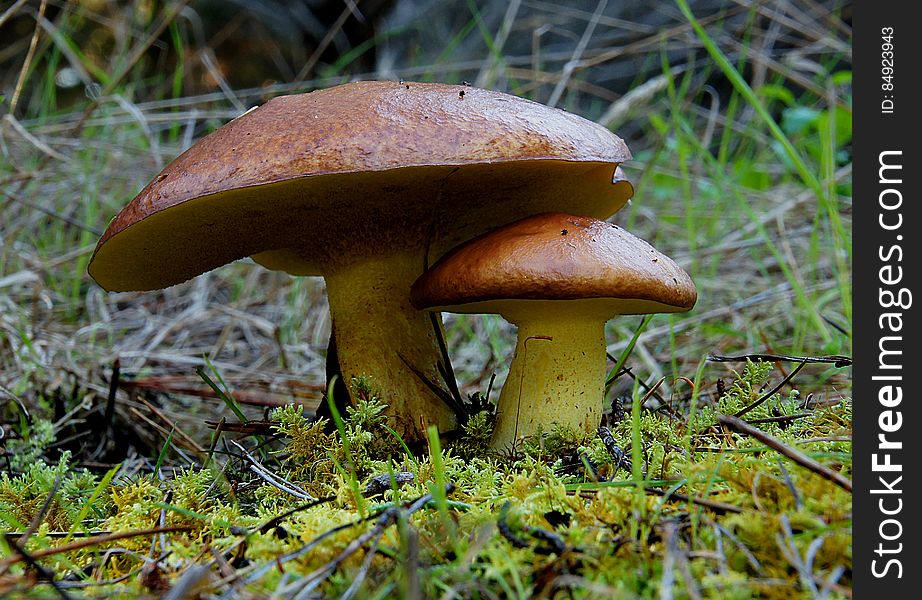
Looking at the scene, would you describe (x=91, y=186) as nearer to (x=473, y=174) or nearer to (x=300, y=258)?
(x=300, y=258)

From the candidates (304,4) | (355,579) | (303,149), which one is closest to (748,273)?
(303,149)

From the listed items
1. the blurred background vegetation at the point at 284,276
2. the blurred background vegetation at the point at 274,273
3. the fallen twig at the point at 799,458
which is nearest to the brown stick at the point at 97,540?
the blurred background vegetation at the point at 274,273

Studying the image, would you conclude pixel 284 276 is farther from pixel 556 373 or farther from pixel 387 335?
pixel 556 373

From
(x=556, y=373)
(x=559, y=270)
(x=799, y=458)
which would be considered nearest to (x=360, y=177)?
(x=559, y=270)

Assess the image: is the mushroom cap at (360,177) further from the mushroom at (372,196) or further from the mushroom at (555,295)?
the mushroom at (555,295)

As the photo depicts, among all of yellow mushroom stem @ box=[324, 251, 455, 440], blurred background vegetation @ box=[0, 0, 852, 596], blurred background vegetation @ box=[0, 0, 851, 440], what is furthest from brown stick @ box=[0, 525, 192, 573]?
blurred background vegetation @ box=[0, 0, 851, 440]

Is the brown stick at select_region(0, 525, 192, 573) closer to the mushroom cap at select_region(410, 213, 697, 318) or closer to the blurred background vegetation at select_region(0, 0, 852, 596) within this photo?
the blurred background vegetation at select_region(0, 0, 852, 596)
